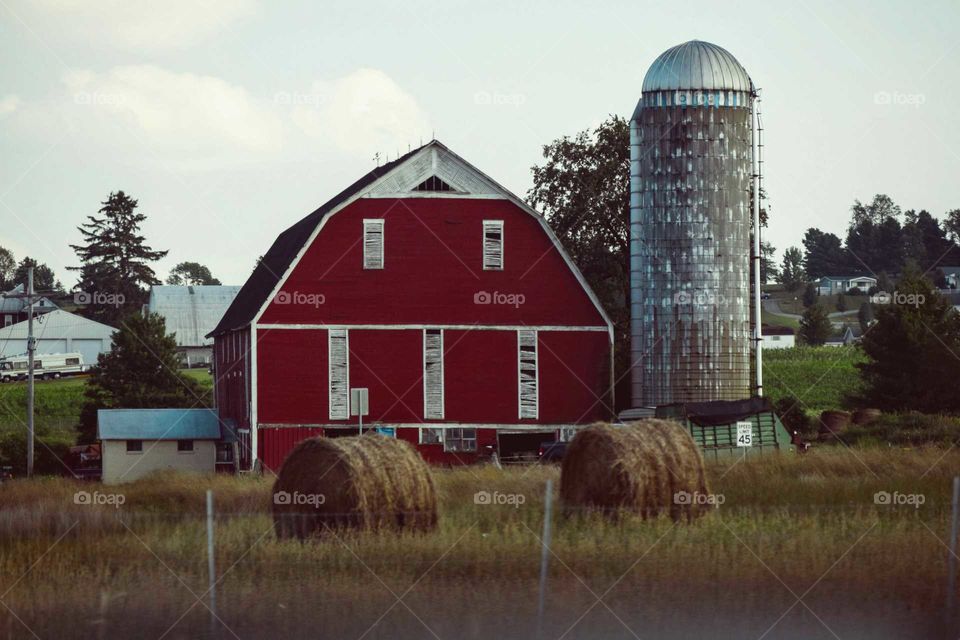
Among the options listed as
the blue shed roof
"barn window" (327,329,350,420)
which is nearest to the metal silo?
"barn window" (327,329,350,420)

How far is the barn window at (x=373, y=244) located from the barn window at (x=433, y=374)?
7.37 feet

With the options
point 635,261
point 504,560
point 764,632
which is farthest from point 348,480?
point 635,261

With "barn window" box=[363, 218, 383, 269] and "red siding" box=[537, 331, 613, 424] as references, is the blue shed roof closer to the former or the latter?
"barn window" box=[363, 218, 383, 269]

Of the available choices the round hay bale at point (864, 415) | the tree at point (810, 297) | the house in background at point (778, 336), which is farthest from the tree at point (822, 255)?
the round hay bale at point (864, 415)

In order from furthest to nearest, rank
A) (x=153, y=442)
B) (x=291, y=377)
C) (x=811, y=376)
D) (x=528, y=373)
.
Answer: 1. (x=811, y=376)
2. (x=153, y=442)
3. (x=528, y=373)
4. (x=291, y=377)

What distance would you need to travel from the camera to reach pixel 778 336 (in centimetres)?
12131

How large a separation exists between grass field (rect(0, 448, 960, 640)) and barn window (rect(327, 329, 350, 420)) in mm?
17930

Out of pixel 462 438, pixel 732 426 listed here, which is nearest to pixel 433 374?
pixel 462 438

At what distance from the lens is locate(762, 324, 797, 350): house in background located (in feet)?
393

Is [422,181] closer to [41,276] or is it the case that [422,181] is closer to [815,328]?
[815,328]

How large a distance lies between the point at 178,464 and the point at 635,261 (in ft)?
46.7

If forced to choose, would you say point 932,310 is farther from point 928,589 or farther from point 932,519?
point 928,589

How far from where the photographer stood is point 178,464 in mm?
42906

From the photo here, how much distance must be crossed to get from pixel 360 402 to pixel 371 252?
4211mm
